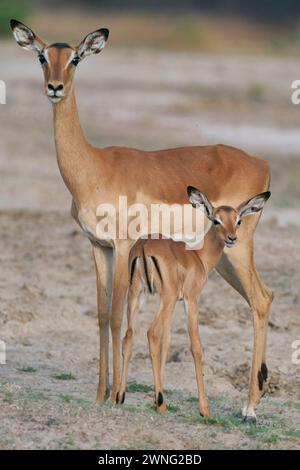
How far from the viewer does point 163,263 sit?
24.5 feet

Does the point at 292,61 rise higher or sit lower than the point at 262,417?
higher

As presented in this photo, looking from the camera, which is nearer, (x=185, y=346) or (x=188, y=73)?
(x=185, y=346)

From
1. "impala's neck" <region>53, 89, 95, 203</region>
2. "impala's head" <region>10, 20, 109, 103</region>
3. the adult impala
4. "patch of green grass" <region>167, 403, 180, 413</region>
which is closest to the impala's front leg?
the adult impala

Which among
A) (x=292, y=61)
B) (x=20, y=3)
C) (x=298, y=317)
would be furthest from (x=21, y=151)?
(x=20, y=3)

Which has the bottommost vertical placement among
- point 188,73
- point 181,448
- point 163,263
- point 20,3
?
point 181,448

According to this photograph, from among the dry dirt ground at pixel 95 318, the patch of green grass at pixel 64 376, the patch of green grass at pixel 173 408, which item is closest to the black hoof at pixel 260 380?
the dry dirt ground at pixel 95 318

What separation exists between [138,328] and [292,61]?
25.2m

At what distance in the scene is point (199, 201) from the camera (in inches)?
306

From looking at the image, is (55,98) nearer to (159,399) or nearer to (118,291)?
(118,291)

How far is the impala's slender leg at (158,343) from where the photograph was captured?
738 cm

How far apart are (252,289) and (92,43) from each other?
1.88m

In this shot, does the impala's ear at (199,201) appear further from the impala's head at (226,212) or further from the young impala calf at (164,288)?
the young impala calf at (164,288)

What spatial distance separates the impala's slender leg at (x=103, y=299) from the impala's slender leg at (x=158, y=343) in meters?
0.54

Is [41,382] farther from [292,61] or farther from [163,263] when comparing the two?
[292,61]
